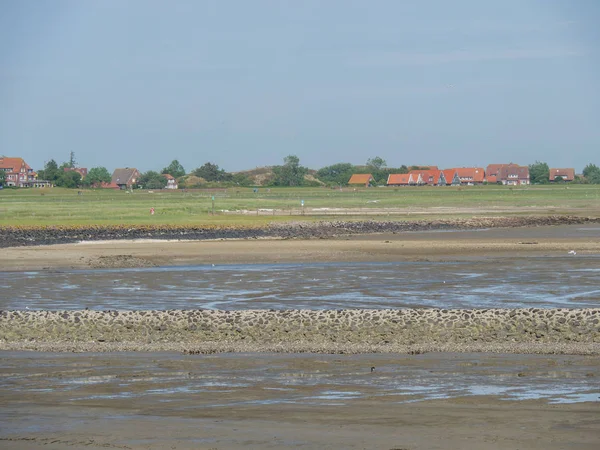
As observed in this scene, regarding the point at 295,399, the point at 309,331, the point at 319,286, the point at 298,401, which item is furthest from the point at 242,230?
the point at 298,401

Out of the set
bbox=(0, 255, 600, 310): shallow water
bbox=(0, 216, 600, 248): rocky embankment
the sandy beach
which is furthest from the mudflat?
bbox=(0, 216, 600, 248): rocky embankment

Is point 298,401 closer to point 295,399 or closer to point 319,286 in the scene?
point 295,399

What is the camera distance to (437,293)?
20812 mm

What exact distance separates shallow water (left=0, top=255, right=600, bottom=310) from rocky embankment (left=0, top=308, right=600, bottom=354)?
10.2 feet

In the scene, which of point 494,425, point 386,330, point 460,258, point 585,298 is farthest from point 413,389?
point 460,258

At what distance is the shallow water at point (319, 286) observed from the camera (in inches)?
758

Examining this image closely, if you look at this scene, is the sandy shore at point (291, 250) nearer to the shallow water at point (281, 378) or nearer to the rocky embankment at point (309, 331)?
the rocky embankment at point (309, 331)

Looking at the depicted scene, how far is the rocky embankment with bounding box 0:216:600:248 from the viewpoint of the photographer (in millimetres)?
45625

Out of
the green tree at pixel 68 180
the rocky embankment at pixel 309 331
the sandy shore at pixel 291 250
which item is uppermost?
the green tree at pixel 68 180

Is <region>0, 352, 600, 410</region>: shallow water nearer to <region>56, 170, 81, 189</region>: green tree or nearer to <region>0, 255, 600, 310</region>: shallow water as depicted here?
<region>0, 255, 600, 310</region>: shallow water

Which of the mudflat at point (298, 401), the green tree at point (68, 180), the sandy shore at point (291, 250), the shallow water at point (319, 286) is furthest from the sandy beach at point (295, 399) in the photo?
the green tree at point (68, 180)

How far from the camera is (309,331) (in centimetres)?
1476

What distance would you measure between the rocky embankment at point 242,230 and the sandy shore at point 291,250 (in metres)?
3.41

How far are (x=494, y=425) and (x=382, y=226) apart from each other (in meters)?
46.3
